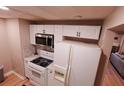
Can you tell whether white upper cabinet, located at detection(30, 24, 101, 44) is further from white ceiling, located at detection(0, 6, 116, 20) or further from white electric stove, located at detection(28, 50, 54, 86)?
white electric stove, located at detection(28, 50, 54, 86)

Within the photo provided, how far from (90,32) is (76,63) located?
77 cm

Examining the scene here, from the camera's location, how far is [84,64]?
166cm

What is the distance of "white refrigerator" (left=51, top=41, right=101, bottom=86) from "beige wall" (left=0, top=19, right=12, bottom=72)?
84.0 inches

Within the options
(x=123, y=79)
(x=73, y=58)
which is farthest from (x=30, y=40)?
(x=123, y=79)

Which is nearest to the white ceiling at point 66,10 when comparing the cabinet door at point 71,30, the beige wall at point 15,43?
the cabinet door at point 71,30

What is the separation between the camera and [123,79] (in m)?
3.62

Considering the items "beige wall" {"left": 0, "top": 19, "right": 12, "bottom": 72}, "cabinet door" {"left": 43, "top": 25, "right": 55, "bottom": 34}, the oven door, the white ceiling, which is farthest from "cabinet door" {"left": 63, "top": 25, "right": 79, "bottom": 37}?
"beige wall" {"left": 0, "top": 19, "right": 12, "bottom": 72}

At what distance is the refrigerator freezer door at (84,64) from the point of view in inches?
61.1

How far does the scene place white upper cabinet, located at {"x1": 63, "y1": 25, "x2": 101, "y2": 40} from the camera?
6.16ft

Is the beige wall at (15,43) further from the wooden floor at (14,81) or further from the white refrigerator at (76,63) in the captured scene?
the white refrigerator at (76,63)

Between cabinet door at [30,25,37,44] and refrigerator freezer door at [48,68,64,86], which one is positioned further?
cabinet door at [30,25,37,44]

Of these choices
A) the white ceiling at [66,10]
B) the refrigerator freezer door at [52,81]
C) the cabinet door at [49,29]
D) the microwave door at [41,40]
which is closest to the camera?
the white ceiling at [66,10]

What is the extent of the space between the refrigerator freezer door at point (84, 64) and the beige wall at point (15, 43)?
1916 millimetres
